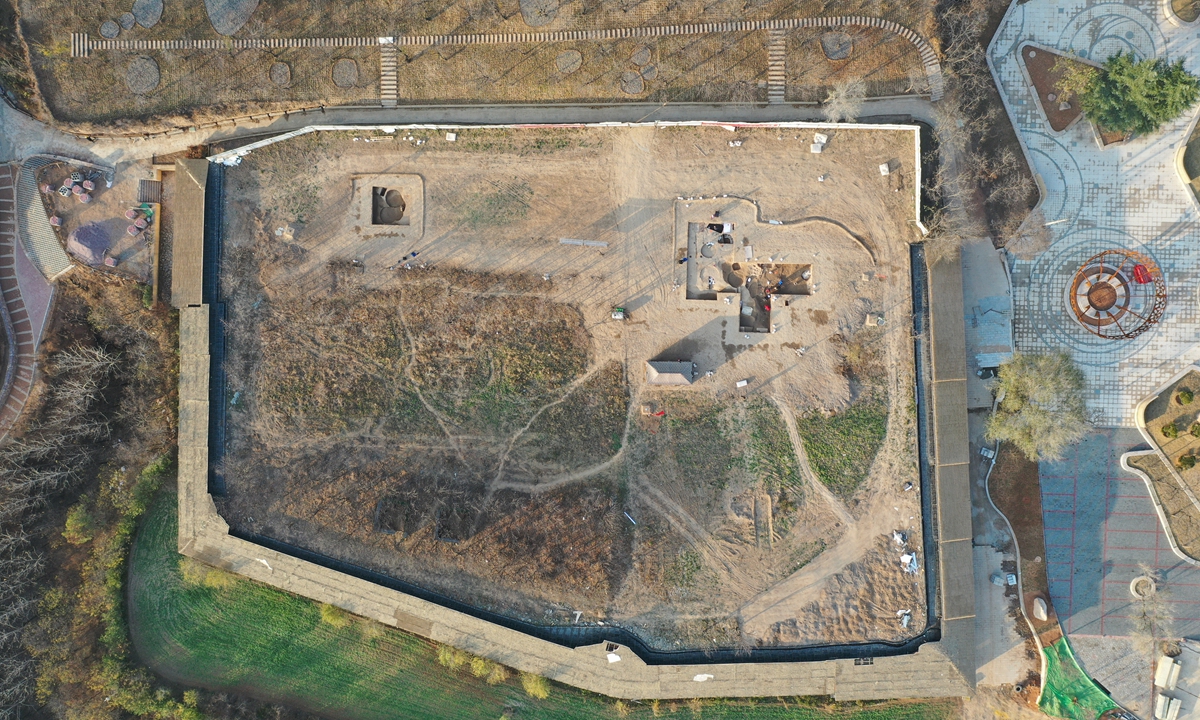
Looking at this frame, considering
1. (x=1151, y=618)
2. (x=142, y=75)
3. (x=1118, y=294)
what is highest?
(x=142, y=75)

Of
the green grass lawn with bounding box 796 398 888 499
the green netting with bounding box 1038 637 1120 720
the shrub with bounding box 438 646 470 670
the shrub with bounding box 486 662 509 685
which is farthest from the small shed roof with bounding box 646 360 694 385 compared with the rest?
the green netting with bounding box 1038 637 1120 720

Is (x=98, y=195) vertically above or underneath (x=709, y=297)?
above

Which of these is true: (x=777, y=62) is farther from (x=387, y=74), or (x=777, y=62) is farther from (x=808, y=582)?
(x=808, y=582)

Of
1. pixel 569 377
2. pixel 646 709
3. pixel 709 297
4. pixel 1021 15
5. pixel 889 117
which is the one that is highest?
pixel 1021 15

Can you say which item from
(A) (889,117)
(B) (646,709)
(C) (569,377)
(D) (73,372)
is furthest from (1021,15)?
(D) (73,372)

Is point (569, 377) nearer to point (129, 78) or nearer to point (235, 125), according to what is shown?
point (235, 125)

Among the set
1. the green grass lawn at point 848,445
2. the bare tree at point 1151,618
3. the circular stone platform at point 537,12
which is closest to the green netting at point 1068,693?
the bare tree at point 1151,618

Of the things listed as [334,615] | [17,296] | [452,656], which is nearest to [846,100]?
[452,656]
